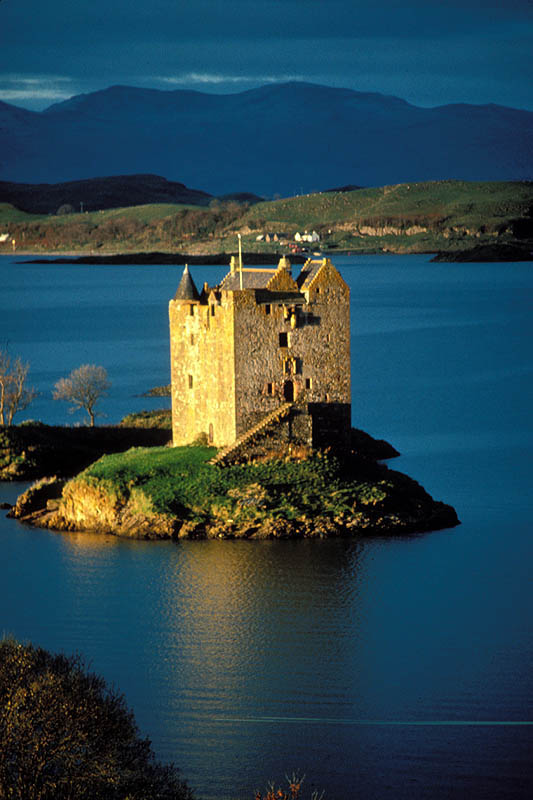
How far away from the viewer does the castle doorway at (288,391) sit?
4638 cm

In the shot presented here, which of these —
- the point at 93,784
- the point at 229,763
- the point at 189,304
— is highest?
the point at 189,304

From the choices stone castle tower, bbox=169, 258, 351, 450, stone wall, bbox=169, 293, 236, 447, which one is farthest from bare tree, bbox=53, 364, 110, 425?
stone castle tower, bbox=169, 258, 351, 450

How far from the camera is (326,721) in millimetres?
29406

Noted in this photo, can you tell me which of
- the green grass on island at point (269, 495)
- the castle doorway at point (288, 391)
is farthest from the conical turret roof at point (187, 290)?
the green grass on island at point (269, 495)

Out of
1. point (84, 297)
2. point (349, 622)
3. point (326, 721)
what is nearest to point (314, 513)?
point (349, 622)

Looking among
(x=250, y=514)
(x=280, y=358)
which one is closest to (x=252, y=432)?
(x=280, y=358)

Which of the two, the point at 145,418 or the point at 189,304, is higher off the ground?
the point at 189,304

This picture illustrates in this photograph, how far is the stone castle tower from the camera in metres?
45.6

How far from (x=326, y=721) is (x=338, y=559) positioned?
1189 cm

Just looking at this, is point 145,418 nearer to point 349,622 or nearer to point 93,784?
point 349,622

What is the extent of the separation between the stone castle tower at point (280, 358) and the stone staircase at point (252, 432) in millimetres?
44

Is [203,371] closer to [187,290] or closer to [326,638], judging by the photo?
[187,290]

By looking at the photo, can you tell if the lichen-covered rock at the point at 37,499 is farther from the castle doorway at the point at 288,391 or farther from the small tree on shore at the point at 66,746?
the small tree on shore at the point at 66,746

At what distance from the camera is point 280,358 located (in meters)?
46.2
